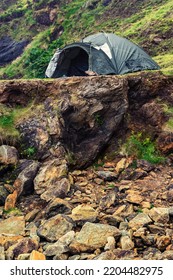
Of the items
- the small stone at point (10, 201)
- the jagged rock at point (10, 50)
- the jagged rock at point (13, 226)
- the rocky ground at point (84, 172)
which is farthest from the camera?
the jagged rock at point (10, 50)

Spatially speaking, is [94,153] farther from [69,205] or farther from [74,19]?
[74,19]

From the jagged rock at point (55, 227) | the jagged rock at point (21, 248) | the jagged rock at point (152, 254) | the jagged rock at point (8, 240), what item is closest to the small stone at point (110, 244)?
the jagged rock at point (152, 254)

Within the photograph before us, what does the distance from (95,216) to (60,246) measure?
1.30 m

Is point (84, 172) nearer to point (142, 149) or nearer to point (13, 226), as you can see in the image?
point (142, 149)

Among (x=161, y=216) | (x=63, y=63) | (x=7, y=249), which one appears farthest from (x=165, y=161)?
(x=63, y=63)

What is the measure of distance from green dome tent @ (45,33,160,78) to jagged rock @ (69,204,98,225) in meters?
8.66

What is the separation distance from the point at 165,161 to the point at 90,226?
4541mm

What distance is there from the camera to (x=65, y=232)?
6.83 metres

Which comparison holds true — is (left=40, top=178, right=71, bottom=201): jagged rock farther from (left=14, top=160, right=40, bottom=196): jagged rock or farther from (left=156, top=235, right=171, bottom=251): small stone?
(left=156, top=235, right=171, bottom=251): small stone

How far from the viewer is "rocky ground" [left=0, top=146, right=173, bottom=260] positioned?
622cm

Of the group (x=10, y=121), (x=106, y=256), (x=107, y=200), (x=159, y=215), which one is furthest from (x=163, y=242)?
(x=10, y=121)

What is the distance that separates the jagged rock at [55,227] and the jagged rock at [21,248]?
14.8 inches

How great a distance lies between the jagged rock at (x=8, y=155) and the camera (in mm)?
9461

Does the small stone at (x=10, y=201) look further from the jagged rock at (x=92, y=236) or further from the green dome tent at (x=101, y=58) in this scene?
the green dome tent at (x=101, y=58)
